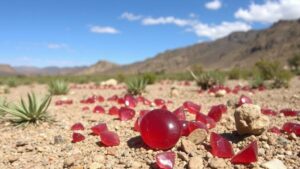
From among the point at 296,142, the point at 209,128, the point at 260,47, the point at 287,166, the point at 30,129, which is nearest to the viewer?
the point at 287,166

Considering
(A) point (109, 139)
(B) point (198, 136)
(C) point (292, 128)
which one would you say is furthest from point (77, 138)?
(C) point (292, 128)

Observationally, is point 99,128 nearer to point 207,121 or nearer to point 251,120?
point 207,121

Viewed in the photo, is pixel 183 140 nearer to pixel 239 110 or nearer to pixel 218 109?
pixel 239 110

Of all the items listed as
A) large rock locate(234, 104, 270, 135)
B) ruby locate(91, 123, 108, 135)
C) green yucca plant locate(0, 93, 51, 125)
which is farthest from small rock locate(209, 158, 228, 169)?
green yucca plant locate(0, 93, 51, 125)

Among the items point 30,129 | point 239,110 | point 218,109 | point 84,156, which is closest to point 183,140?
point 239,110

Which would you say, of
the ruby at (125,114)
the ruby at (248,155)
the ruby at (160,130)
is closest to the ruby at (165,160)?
the ruby at (160,130)

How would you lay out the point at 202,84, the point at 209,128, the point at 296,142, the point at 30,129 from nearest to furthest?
the point at 296,142, the point at 209,128, the point at 30,129, the point at 202,84
